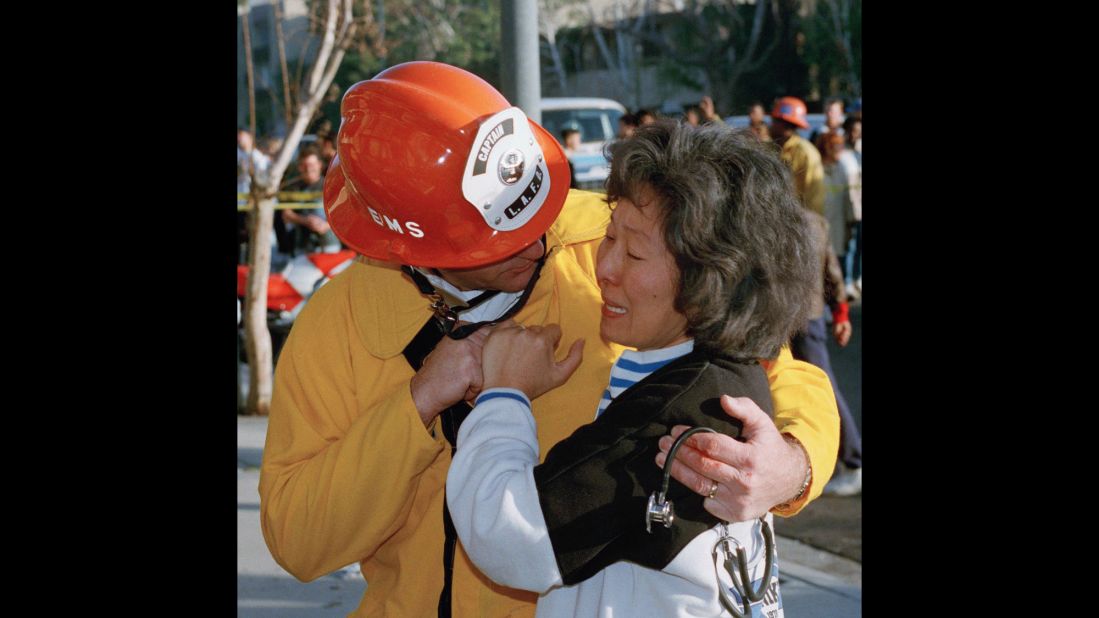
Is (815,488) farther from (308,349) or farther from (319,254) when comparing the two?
(319,254)

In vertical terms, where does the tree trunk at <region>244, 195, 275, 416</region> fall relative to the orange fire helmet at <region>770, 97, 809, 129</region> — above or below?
below

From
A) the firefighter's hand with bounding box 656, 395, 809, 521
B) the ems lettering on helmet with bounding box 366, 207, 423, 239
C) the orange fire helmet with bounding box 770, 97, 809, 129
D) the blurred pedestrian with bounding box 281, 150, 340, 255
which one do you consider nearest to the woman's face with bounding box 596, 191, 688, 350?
the firefighter's hand with bounding box 656, 395, 809, 521

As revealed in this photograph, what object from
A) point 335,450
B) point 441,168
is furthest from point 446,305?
point 335,450

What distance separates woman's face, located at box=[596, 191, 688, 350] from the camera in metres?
1.87

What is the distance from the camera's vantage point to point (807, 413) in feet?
6.56

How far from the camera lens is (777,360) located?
6.82ft

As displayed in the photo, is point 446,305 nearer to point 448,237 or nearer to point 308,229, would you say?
point 448,237

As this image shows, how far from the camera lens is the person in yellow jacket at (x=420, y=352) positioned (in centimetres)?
189

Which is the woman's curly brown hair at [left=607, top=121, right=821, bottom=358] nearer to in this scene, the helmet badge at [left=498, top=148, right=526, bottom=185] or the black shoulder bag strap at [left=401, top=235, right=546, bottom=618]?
the helmet badge at [left=498, top=148, right=526, bottom=185]

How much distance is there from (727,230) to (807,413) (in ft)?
1.23

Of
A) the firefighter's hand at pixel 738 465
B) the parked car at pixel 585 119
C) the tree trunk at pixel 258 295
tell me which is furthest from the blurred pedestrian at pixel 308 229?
the parked car at pixel 585 119
